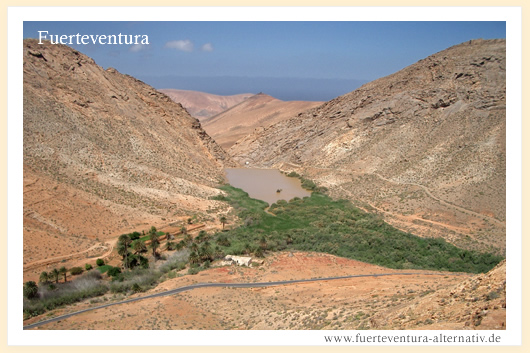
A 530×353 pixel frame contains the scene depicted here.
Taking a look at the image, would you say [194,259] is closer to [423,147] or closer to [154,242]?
[154,242]

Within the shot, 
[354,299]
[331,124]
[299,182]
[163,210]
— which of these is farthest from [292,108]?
[354,299]

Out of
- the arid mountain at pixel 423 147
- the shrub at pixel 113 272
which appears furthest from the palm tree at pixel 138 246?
the arid mountain at pixel 423 147

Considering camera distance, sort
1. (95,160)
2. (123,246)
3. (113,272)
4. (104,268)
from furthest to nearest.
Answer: (95,160)
(123,246)
(104,268)
(113,272)

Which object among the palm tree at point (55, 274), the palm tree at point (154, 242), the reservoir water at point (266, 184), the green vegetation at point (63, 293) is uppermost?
the reservoir water at point (266, 184)

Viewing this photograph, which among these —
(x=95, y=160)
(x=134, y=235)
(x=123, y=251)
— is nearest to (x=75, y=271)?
(x=123, y=251)

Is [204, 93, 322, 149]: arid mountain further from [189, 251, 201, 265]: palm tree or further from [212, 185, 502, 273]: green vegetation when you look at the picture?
[189, 251, 201, 265]: palm tree

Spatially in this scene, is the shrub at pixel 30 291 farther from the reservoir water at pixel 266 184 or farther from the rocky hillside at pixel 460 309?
the reservoir water at pixel 266 184

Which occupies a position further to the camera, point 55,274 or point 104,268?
point 104,268
